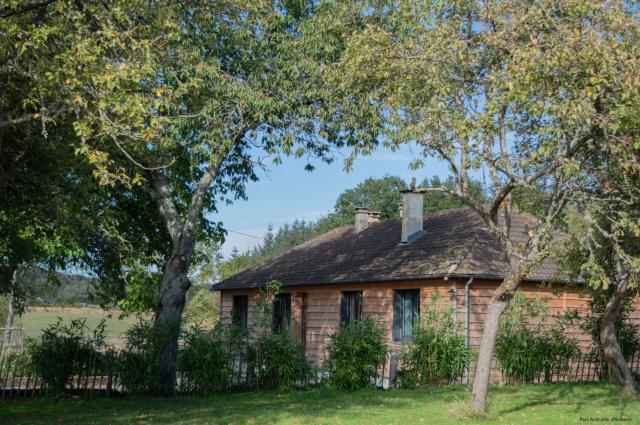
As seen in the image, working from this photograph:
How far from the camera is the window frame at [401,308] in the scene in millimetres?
19781

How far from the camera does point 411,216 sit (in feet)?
76.5

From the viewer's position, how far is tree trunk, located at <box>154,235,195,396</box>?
1543 centimetres

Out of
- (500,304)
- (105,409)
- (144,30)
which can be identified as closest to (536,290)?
(500,304)

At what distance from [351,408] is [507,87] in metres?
6.45

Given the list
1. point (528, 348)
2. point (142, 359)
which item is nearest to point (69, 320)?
point (142, 359)

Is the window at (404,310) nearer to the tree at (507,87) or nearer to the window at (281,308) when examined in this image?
the window at (281,308)

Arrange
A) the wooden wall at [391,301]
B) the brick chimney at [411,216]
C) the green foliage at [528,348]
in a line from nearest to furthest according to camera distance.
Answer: the green foliage at [528,348]
the wooden wall at [391,301]
the brick chimney at [411,216]

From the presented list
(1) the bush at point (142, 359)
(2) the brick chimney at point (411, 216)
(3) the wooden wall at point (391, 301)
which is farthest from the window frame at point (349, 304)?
(1) the bush at point (142, 359)

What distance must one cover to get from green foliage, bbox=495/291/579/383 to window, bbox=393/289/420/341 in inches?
128

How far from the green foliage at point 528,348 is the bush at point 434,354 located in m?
1.15

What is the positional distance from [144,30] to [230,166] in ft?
27.4

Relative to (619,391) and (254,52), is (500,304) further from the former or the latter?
(254,52)

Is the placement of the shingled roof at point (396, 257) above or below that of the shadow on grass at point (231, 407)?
above

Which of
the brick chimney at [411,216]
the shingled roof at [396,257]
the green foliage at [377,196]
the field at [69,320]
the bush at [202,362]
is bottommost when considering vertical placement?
the bush at [202,362]
